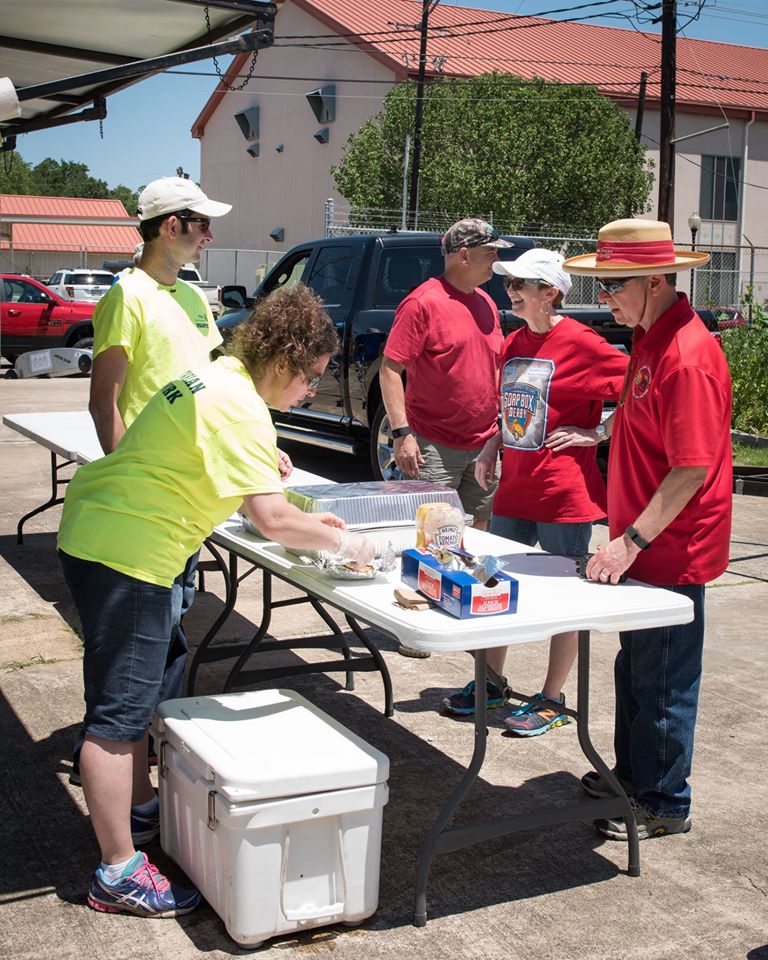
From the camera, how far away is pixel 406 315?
5105mm

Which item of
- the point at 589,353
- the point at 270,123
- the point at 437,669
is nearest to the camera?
the point at 589,353

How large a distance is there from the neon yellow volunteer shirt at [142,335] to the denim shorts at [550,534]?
1364 millimetres

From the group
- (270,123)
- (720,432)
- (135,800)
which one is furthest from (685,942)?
Answer: (270,123)

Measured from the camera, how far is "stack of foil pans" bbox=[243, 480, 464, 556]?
3.70m

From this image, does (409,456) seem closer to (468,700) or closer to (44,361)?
(468,700)

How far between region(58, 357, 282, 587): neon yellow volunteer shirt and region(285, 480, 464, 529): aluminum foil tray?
59cm

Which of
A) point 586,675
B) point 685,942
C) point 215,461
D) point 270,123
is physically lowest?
point 685,942

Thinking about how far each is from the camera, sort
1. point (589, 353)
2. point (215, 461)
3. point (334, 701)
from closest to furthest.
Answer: point (215, 461) → point (589, 353) → point (334, 701)

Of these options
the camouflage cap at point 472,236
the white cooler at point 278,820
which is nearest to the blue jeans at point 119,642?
the white cooler at point 278,820

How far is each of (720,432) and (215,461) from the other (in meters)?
1.52

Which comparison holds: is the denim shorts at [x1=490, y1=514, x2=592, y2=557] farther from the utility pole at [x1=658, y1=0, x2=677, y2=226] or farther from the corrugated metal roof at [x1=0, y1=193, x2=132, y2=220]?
the corrugated metal roof at [x1=0, y1=193, x2=132, y2=220]

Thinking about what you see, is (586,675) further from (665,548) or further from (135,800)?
(135,800)

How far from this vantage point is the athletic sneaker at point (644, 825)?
3.78 metres

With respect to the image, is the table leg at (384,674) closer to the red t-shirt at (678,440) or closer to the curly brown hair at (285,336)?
the red t-shirt at (678,440)
